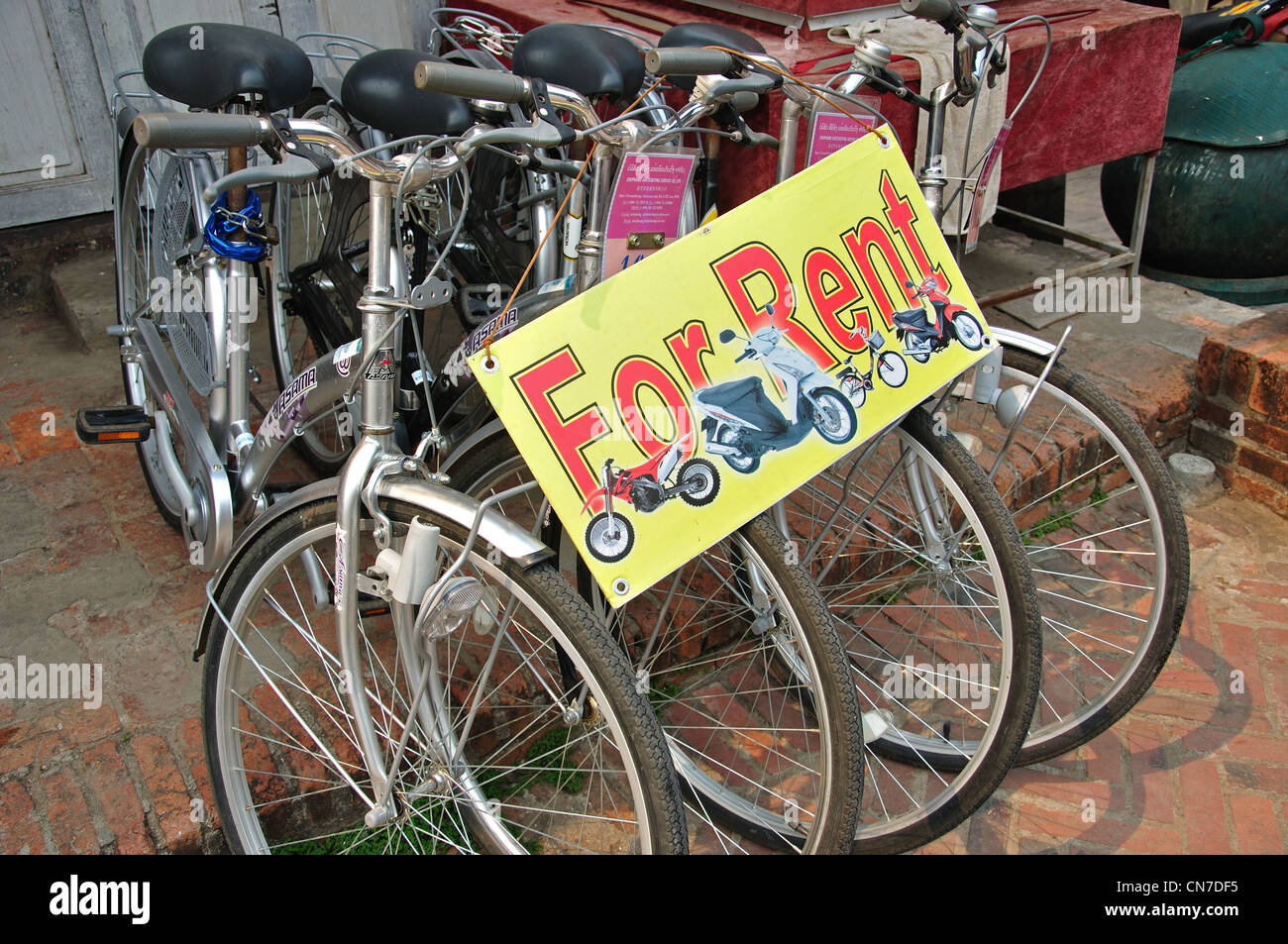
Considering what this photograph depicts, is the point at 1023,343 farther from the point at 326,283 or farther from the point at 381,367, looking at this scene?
the point at 326,283

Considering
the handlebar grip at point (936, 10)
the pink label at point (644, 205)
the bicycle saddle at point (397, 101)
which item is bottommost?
the pink label at point (644, 205)

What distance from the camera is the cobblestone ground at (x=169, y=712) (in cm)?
219

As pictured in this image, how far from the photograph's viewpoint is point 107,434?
2709 millimetres

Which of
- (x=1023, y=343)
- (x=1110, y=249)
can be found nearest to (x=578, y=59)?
(x=1023, y=343)

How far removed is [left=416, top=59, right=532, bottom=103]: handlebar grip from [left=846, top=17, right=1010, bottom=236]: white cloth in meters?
1.54

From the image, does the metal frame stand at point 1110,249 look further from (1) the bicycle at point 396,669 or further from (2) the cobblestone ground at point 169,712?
(1) the bicycle at point 396,669

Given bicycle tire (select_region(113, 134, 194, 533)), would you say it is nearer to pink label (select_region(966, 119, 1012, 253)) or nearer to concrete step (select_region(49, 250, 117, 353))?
concrete step (select_region(49, 250, 117, 353))

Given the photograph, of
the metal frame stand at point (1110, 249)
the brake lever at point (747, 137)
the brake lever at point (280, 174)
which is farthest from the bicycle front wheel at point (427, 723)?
the metal frame stand at point (1110, 249)

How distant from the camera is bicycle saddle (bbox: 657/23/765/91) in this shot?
2.34 meters

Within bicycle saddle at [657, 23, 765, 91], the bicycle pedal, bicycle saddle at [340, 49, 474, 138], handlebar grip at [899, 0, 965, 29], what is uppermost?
handlebar grip at [899, 0, 965, 29]

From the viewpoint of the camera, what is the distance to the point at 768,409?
72.0 inches
